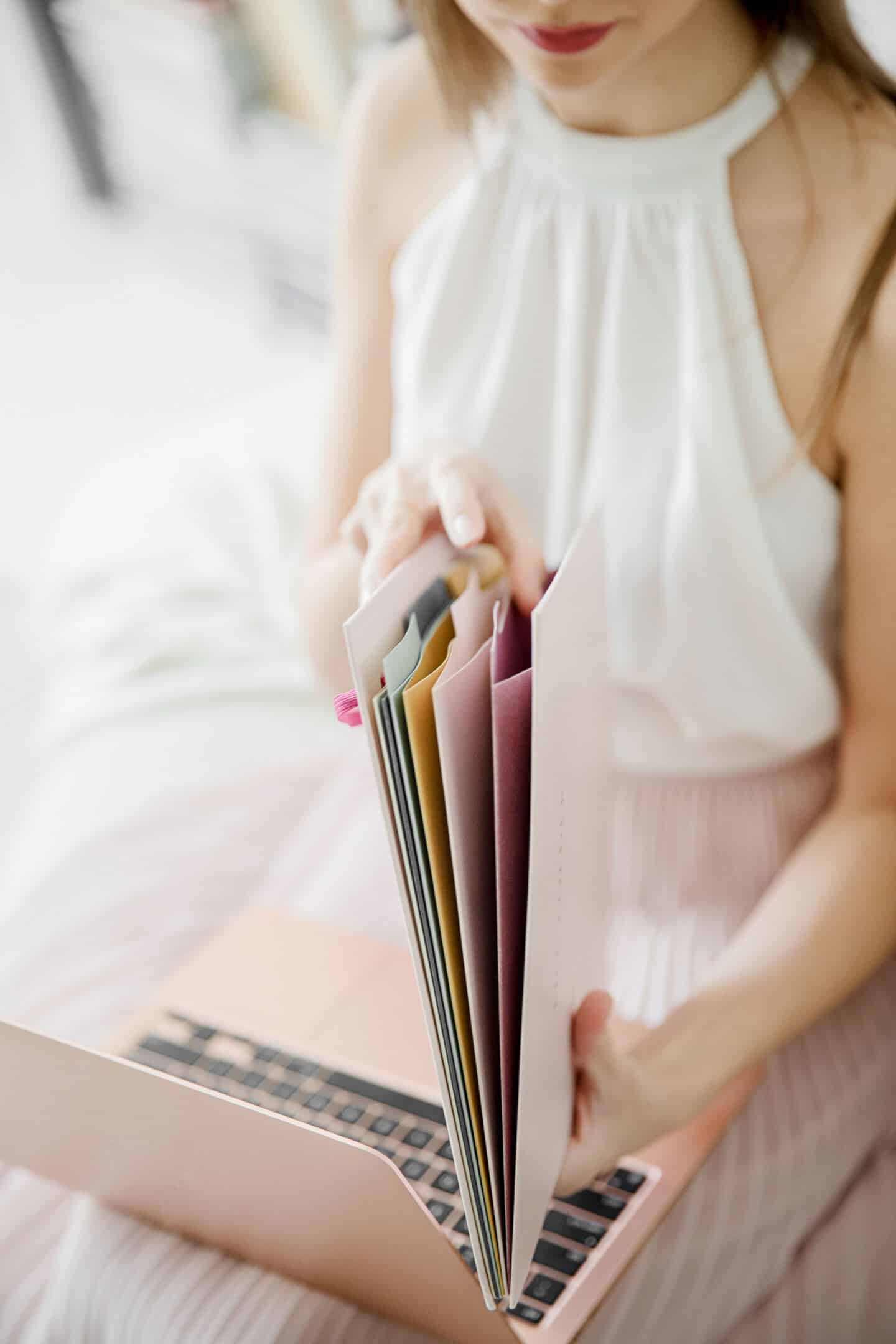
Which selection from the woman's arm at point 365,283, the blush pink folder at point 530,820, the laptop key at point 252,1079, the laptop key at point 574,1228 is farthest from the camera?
A: the woman's arm at point 365,283

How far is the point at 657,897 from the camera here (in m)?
0.94

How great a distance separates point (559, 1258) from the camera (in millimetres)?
728

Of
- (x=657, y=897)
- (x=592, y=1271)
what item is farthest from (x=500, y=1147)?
(x=657, y=897)

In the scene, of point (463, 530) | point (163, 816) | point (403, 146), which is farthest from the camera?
point (163, 816)

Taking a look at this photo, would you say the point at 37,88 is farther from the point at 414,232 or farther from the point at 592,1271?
the point at 592,1271

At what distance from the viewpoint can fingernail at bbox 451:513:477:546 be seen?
0.63 metres

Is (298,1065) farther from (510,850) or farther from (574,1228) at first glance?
(510,850)

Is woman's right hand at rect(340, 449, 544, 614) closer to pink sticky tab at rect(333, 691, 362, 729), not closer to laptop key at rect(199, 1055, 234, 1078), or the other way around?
pink sticky tab at rect(333, 691, 362, 729)

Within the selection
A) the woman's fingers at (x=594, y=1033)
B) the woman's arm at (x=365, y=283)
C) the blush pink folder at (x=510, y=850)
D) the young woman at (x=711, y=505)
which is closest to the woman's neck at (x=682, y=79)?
the young woman at (x=711, y=505)

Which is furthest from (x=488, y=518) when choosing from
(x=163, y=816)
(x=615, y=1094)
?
(x=163, y=816)

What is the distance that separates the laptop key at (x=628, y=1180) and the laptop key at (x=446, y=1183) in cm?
9

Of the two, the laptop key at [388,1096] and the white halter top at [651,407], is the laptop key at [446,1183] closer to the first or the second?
the laptop key at [388,1096]

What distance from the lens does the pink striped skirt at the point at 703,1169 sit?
75 cm

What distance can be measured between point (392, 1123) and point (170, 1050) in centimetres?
17
